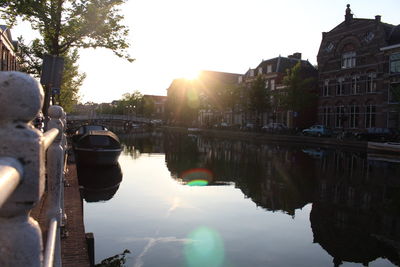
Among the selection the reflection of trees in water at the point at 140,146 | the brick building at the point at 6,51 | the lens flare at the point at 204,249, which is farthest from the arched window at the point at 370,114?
the brick building at the point at 6,51

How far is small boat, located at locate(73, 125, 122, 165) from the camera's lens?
59.0ft

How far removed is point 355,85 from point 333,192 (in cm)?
3202

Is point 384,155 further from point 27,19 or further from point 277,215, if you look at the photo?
point 27,19

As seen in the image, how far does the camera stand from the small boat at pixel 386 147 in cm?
2773

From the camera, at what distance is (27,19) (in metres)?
16.1

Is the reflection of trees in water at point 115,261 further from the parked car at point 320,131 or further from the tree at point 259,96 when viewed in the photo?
the tree at point 259,96

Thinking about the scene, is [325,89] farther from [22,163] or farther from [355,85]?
[22,163]

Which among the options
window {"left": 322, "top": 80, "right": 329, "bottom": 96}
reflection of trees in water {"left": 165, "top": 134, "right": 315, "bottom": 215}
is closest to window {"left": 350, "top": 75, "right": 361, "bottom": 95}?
window {"left": 322, "top": 80, "right": 329, "bottom": 96}

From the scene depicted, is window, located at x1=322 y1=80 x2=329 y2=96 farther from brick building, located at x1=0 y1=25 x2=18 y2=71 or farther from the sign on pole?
the sign on pole

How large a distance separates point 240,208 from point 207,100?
57.6 meters

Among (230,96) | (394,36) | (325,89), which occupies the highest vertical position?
(394,36)

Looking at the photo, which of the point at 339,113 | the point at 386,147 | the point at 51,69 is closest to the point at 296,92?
the point at 339,113

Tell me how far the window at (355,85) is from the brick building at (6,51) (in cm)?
3626

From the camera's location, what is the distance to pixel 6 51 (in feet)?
110
